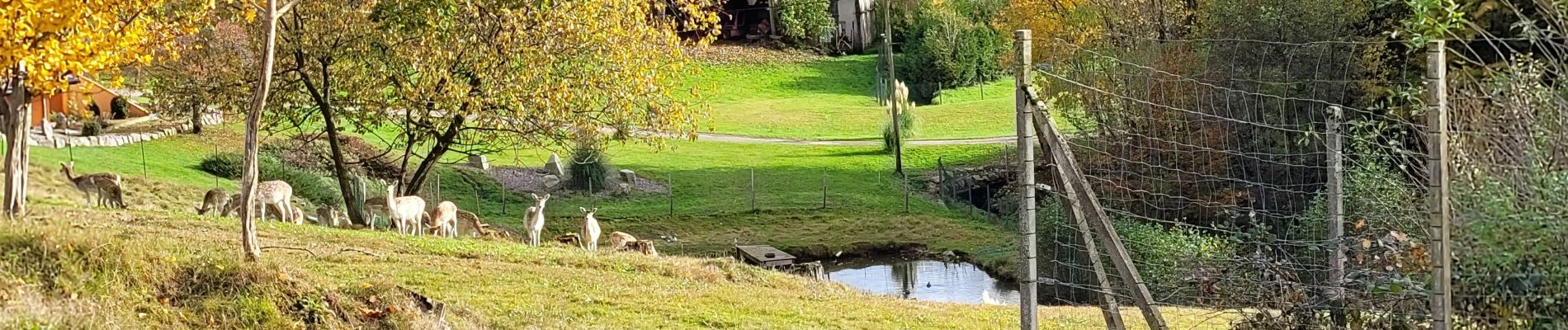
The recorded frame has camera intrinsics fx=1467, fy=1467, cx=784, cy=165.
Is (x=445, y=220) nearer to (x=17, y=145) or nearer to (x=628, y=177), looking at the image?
(x=17, y=145)

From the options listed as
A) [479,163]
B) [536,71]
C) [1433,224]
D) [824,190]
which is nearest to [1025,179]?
[1433,224]

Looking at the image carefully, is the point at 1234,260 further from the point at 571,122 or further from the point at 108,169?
the point at 108,169

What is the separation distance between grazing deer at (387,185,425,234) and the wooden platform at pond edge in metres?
5.30

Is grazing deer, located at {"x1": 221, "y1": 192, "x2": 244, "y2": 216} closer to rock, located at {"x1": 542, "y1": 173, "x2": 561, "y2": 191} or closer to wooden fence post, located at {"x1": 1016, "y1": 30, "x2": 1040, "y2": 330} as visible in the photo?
rock, located at {"x1": 542, "y1": 173, "x2": 561, "y2": 191}

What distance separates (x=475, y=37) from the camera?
66.6 ft

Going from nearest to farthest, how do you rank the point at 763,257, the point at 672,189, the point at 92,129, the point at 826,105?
the point at 763,257 → the point at 92,129 → the point at 672,189 → the point at 826,105

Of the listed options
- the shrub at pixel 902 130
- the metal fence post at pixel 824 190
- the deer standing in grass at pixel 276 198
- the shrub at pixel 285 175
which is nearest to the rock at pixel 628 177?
the metal fence post at pixel 824 190

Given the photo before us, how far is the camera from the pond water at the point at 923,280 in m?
25.3

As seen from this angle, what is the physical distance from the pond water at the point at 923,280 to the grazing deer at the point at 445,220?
22.1 feet

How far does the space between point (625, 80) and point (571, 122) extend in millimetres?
1031

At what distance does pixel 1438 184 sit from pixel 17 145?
1385 cm

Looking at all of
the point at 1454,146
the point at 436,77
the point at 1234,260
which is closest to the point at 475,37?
the point at 436,77

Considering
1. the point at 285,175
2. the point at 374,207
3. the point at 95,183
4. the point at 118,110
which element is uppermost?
the point at 118,110

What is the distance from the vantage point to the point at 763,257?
81.3 ft
